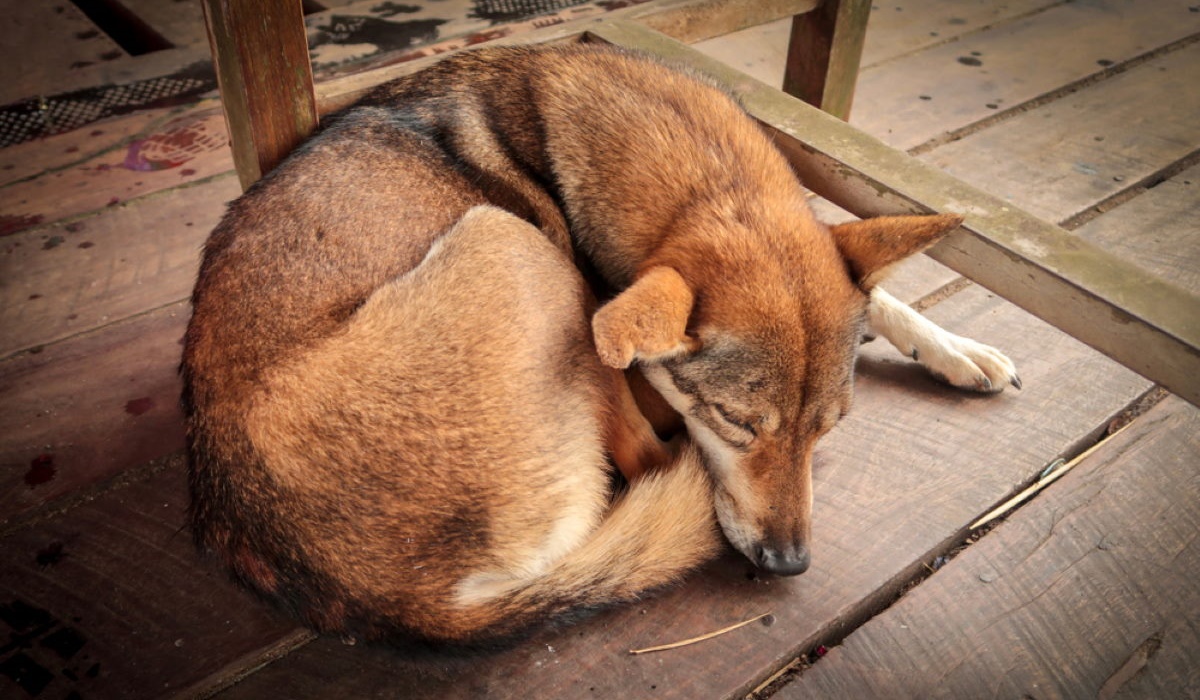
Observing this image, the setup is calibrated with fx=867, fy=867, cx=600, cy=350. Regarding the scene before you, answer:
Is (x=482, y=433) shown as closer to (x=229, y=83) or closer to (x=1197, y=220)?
(x=229, y=83)

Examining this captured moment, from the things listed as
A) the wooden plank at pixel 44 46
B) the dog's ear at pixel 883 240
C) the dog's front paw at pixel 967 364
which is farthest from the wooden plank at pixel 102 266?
the dog's front paw at pixel 967 364

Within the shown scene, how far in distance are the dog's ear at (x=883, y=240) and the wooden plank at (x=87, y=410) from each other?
1844 mm

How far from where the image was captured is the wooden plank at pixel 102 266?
2.75m

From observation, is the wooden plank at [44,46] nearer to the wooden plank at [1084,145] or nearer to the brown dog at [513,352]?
the brown dog at [513,352]

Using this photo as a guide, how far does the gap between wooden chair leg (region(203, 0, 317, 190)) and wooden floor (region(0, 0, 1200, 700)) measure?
2.39 ft

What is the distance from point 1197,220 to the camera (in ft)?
10.8

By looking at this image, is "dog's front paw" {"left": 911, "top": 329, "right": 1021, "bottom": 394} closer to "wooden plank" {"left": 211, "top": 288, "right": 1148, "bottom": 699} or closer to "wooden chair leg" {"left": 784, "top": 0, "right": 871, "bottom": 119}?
"wooden plank" {"left": 211, "top": 288, "right": 1148, "bottom": 699}

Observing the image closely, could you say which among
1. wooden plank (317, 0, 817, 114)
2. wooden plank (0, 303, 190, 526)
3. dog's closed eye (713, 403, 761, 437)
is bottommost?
wooden plank (0, 303, 190, 526)

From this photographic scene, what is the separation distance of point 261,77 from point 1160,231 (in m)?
3.13

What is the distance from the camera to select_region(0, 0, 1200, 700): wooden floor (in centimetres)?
186

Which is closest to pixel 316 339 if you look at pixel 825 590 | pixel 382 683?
pixel 382 683

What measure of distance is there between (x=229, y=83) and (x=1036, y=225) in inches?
83.4

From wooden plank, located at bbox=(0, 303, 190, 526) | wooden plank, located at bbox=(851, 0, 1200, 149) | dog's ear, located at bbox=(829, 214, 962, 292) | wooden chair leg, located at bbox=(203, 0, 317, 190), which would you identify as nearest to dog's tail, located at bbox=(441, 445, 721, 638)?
dog's ear, located at bbox=(829, 214, 962, 292)

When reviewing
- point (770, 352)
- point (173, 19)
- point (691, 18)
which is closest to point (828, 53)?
point (691, 18)
